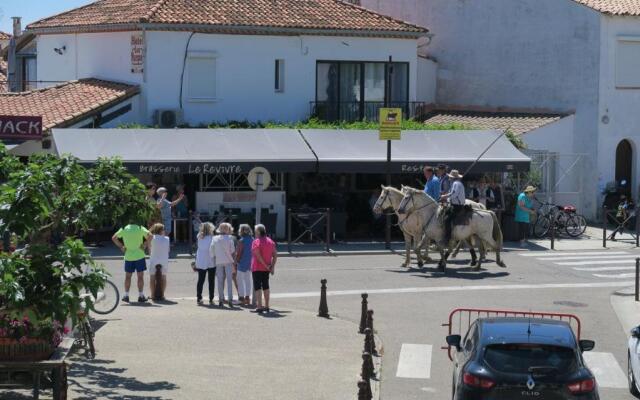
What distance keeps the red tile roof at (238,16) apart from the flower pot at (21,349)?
24.4 metres

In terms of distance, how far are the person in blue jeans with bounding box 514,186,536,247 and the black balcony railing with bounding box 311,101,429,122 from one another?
7.61m

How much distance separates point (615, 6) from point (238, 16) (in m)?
13.0

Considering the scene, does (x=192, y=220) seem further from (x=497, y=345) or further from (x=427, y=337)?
(x=497, y=345)

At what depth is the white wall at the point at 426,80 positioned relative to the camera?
146ft

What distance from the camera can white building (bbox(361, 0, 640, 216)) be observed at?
40750mm

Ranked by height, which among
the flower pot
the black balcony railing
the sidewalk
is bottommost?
the sidewalk

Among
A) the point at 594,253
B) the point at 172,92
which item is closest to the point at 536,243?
the point at 594,253

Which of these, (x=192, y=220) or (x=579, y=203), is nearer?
(x=192, y=220)

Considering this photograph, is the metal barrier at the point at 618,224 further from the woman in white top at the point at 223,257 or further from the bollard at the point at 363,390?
the bollard at the point at 363,390

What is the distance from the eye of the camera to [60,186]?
14406mm

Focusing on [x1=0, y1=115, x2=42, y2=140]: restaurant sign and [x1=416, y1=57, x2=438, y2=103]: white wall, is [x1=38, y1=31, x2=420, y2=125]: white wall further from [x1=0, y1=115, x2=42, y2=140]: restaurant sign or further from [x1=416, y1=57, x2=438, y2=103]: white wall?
[x1=0, y1=115, x2=42, y2=140]: restaurant sign

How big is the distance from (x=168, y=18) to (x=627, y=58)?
15.6 metres

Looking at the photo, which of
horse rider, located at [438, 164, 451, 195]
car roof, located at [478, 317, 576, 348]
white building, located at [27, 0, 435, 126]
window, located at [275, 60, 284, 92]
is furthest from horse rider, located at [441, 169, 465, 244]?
car roof, located at [478, 317, 576, 348]

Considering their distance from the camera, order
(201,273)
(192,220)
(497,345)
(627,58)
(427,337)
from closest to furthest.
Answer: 1. (497,345)
2. (427,337)
3. (201,273)
4. (192,220)
5. (627,58)
